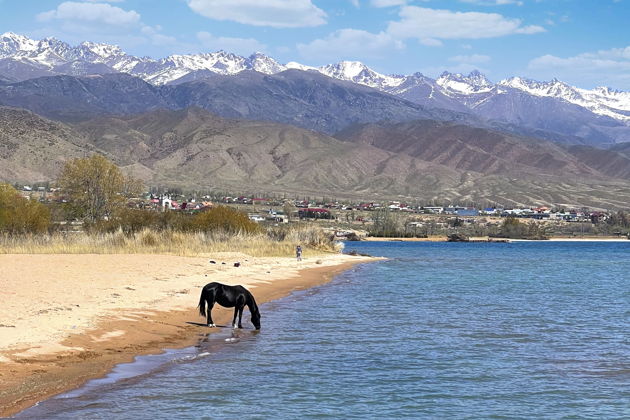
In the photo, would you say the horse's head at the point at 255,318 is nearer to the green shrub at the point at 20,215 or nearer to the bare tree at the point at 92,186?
the green shrub at the point at 20,215

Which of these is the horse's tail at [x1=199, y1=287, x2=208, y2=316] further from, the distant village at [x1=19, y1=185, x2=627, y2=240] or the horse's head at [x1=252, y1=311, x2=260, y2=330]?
the distant village at [x1=19, y1=185, x2=627, y2=240]

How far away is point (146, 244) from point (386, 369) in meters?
35.2

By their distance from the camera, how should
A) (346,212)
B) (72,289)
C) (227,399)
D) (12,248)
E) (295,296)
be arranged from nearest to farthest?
1. (227,399)
2. (72,289)
3. (295,296)
4. (12,248)
5. (346,212)

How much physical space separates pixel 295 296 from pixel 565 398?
1886 centimetres

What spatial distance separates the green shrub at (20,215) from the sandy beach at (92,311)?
19.2m

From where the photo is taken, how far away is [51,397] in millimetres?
13961

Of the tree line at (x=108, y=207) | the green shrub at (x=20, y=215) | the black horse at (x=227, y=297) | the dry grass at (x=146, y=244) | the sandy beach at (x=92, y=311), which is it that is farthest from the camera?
the tree line at (x=108, y=207)

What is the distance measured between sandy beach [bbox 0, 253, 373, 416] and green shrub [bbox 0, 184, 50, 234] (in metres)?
19.2

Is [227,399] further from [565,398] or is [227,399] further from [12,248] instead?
[12,248]

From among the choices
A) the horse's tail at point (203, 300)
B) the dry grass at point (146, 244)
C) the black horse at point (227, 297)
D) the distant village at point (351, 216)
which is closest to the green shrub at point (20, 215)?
the dry grass at point (146, 244)

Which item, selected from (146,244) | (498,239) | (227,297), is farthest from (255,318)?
(498,239)

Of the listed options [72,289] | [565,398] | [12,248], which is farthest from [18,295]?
[12,248]

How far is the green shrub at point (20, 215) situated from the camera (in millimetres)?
58062

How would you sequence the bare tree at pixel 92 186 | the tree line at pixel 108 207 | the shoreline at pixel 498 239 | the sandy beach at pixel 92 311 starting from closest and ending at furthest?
the sandy beach at pixel 92 311, the tree line at pixel 108 207, the bare tree at pixel 92 186, the shoreline at pixel 498 239
